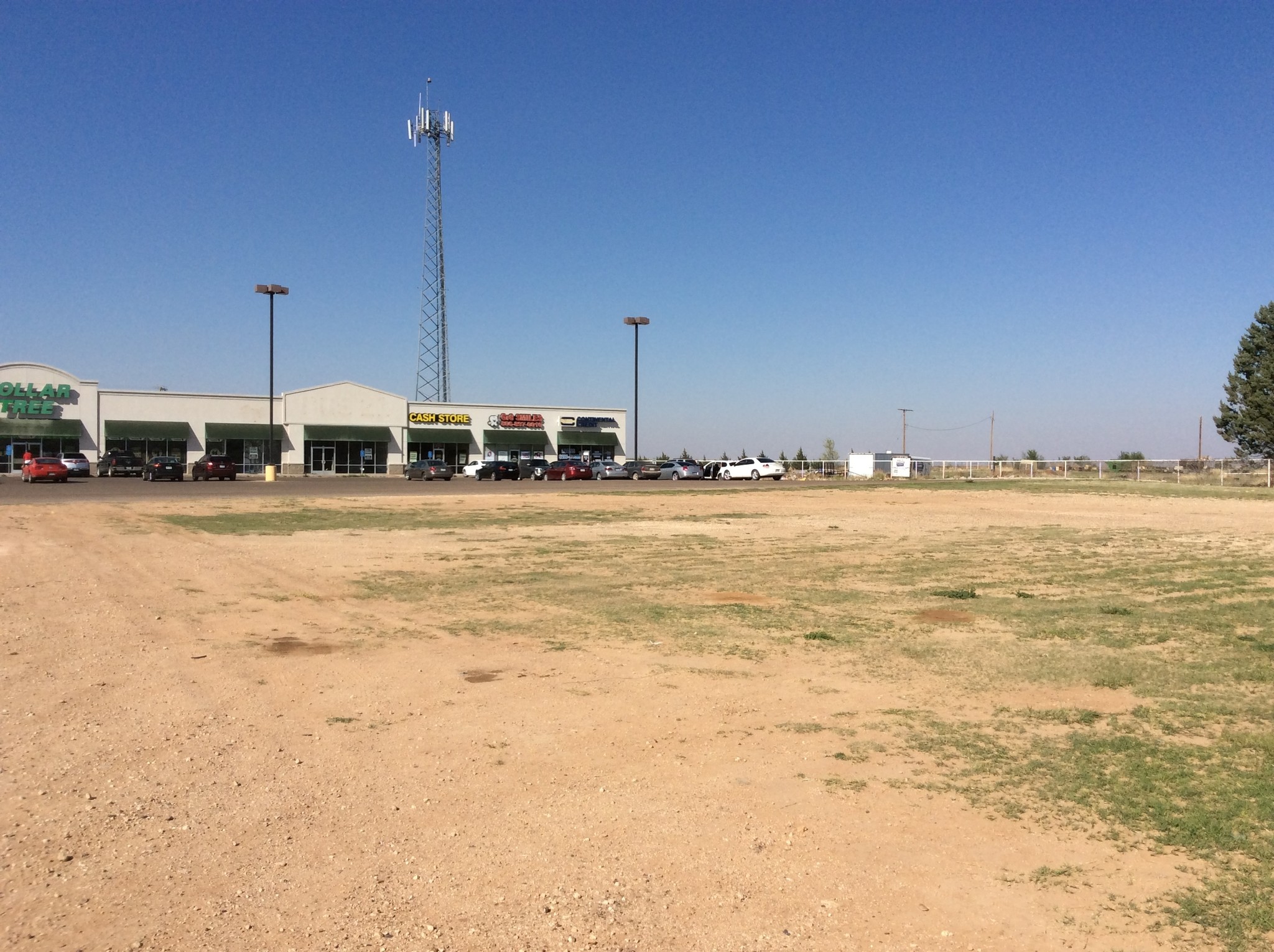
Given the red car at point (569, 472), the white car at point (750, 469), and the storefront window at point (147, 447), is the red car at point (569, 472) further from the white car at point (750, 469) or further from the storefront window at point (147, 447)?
the storefront window at point (147, 447)

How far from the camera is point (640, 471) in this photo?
70.9m

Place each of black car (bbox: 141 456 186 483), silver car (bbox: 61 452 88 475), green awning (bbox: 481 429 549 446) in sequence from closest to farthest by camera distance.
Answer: black car (bbox: 141 456 186 483) → silver car (bbox: 61 452 88 475) → green awning (bbox: 481 429 549 446)

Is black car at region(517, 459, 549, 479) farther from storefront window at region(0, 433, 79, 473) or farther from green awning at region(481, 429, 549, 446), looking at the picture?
storefront window at region(0, 433, 79, 473)

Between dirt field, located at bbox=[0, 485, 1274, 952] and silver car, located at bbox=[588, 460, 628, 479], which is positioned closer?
dirt field, located at bbox=[0, 485, 1274, 952]

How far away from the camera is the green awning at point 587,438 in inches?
3445

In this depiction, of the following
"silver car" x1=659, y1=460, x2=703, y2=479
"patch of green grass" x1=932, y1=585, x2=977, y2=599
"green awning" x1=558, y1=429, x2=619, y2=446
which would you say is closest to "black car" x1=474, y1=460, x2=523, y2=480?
"silver car" x1=659, y1=460, x2=703, y2=479

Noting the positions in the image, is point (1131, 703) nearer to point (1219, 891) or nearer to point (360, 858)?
point (1219, 891)

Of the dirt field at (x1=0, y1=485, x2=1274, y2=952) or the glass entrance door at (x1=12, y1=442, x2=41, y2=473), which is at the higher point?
the glass entrance door at (x1=12, y1=442, x2=41, y2=473)

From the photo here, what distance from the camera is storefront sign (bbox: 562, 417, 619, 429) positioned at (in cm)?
8700

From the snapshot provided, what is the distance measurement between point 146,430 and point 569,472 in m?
31.7

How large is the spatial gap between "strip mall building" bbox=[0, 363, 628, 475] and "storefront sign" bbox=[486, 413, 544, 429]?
79 millimetres

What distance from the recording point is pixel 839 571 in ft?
52.1

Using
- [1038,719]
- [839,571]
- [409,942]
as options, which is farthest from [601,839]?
[839,571]

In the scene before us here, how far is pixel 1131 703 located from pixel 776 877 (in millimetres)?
4507
